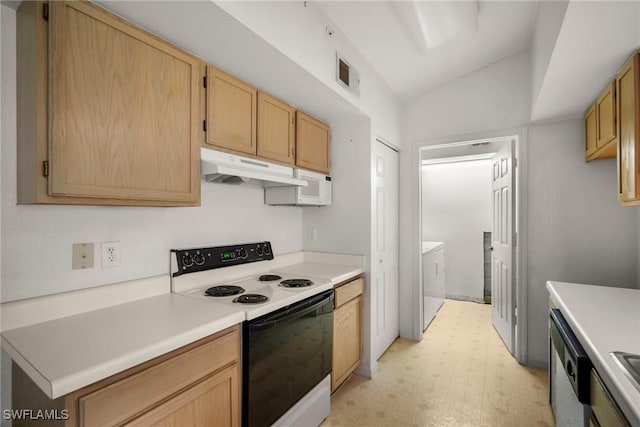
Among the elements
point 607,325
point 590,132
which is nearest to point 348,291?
point 607,325

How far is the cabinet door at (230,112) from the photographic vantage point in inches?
63.5

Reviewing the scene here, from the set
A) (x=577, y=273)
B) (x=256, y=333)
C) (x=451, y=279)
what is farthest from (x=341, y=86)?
(x=451, y=279)

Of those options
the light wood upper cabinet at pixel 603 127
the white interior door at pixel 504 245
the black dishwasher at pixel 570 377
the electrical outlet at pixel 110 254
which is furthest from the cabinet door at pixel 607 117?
the electrical outlet at pixel 110 254

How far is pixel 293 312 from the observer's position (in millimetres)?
1653

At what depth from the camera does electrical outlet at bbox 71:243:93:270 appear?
→ 1311mm

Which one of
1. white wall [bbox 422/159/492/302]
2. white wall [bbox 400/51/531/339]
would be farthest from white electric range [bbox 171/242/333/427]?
white wall [bbox 422/159/492/302]

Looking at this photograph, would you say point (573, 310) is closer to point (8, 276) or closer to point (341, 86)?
point (341, 86)

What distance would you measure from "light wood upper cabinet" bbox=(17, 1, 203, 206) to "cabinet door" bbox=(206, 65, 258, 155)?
0.50ft

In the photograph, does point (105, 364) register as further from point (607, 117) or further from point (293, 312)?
point (607, 117)

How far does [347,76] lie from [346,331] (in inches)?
73.4

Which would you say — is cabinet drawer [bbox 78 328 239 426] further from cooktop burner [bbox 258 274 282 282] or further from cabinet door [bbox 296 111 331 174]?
cabinet door [bbox 296 111 331 174]

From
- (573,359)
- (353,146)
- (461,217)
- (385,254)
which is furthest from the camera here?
(461,217)

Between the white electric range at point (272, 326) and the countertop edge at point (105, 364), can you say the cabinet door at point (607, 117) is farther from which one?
the countertop edge at point (105, 364)

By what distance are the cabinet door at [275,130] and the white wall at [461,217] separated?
3384 millimetres
